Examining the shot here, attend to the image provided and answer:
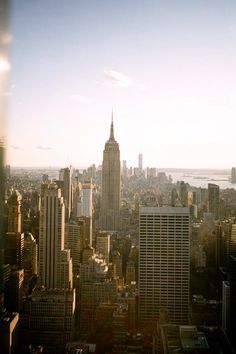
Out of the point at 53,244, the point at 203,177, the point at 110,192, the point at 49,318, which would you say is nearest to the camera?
the point at 49,318

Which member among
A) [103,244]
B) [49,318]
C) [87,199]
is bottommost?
[49,318]

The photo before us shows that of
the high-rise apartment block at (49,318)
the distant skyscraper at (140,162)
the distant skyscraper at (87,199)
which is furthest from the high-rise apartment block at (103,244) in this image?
the high-rise apartment block at (49,318)

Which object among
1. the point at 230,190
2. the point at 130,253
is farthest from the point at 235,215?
the point at 130,253

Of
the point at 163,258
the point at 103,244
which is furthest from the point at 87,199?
the point at 163,258

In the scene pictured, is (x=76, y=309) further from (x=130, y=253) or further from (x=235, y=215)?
(x=235, y=215)

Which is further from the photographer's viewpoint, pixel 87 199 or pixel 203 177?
pixel 87 199

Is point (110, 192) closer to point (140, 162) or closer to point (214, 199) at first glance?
point (140, 162)

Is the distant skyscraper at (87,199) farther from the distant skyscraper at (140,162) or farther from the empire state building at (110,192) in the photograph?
the distant skyscraper at (140,162)
